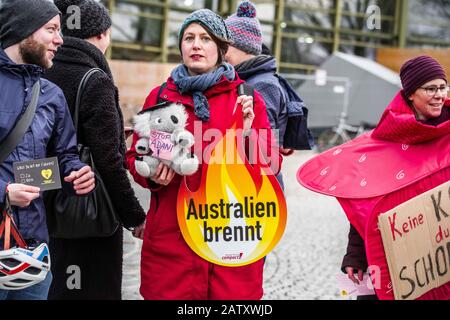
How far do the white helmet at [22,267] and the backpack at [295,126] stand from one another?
163 cm

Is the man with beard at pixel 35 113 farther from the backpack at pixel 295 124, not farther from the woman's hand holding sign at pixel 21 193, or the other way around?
the backpack at pixel 295 124

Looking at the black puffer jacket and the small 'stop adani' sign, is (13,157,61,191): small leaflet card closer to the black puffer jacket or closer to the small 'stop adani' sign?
the black puffer jacket

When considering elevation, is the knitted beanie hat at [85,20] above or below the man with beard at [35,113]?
above

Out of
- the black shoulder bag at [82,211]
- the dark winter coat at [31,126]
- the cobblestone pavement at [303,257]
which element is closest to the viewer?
the dark winter coat at [31,126]

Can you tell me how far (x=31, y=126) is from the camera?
7.63 ft

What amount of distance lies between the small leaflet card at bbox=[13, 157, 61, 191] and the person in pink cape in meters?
1.13

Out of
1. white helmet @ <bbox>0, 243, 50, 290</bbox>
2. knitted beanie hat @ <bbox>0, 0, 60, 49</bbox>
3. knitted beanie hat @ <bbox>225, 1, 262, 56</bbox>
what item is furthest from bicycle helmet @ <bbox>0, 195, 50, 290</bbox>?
knitted beanie hat @ <bbox>225, 1, 262, 56</bbox>

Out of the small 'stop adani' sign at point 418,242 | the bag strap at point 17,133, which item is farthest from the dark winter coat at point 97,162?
the small 'stop adani' sign at point 418,242

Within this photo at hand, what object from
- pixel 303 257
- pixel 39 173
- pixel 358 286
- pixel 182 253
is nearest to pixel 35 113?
pixel 39 173

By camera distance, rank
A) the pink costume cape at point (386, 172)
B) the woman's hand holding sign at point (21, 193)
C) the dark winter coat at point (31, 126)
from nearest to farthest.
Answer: the woman's hand holding sign at point (21, 193)
the dark winter coat at point (31, 126)
the pink costume cape at point (386, 172)

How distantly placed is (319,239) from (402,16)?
523 inches

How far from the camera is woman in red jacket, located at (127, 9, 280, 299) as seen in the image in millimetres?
2529

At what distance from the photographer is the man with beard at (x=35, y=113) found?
2299 mm
